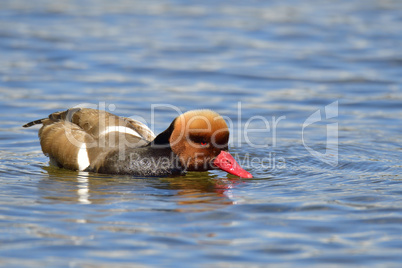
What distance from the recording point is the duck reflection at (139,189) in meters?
6.48

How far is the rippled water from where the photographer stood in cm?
539

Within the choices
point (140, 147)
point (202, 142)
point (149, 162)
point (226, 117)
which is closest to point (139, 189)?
point (149, 162)

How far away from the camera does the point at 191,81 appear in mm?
12383

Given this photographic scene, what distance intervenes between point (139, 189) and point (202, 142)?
87 centimetres

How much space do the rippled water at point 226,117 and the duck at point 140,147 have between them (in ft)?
0.57

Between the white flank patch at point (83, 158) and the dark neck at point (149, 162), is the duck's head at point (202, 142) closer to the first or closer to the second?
the dark neck at point (149, 162)

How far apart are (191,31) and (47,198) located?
9851 mm

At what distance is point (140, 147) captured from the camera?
24.6ft

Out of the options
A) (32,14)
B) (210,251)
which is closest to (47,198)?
(210,251)

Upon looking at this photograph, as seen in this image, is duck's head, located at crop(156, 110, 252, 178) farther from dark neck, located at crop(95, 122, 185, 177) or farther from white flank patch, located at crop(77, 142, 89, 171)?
white flank patch, located at crop(77, 142, 89, 171)

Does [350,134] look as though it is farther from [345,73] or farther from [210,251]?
[210,251]

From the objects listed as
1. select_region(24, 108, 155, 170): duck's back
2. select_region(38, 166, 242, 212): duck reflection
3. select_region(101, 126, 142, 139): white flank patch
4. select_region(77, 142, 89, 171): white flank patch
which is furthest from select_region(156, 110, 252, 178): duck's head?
select_region(77, 142, 89, 171): white flank patch

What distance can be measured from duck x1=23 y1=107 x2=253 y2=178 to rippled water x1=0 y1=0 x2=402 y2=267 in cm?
17

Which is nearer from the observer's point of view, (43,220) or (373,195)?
(43,220)
